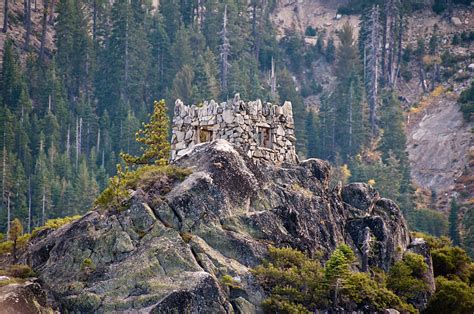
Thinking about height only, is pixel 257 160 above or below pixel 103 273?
above

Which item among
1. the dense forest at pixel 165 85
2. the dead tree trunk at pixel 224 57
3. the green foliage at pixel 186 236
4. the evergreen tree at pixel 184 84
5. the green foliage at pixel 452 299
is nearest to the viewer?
the green foliage at pixel 186 236

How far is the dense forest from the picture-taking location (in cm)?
11344

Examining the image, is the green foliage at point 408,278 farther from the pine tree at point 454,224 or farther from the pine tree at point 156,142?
the pine tree at point 454,224

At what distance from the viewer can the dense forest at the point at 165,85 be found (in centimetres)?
11344

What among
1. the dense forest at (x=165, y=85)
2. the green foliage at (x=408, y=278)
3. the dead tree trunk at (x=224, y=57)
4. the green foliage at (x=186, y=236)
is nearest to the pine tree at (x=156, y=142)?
the green foliage at (x=186, y=236)

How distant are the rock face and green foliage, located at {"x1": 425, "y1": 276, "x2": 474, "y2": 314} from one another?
2.52m

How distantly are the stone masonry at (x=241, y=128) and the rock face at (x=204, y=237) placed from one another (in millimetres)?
Answer: 1259

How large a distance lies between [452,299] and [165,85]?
90055 mm

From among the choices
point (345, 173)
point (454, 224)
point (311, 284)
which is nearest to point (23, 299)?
point (311, 284)

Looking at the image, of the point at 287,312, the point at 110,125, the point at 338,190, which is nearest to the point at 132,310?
the point at 287,312

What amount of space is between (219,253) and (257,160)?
21.6 feet

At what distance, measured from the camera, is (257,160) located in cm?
5497

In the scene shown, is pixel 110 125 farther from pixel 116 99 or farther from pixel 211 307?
pixel 211 307

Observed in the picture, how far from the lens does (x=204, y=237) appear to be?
164 feet
